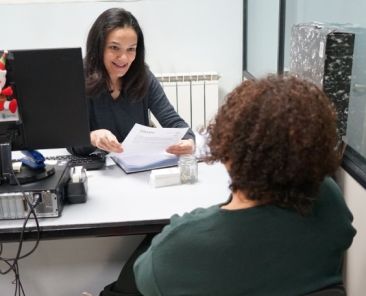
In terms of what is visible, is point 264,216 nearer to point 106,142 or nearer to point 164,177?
point 164,177

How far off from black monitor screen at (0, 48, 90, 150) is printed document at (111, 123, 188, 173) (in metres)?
0.24

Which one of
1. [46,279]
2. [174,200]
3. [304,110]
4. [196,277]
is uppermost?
[304,110]

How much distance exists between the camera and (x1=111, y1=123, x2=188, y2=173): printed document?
5.06 feet

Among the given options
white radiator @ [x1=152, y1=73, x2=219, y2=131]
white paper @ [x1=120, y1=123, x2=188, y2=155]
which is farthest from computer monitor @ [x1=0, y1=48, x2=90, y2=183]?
white radiator @ [x1=152, y1=73, x2=219, y2=131]

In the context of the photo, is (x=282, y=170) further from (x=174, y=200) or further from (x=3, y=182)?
(x=3, y=182)

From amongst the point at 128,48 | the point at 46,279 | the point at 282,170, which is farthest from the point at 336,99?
the point at 46,279

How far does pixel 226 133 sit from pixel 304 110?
5.5 inches

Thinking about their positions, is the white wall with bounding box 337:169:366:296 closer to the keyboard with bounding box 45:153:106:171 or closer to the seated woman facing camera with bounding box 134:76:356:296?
the seated woman facing camera with bounding box 134:76:356:296

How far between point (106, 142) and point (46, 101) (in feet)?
1.20

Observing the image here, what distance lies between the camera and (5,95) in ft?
4.10

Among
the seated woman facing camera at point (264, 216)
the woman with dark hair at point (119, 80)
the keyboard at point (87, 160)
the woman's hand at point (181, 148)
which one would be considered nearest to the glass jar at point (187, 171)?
the woman's hand at point (181, 148)

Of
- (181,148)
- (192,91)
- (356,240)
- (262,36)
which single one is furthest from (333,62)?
(192,91)

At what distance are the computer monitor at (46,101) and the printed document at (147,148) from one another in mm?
231

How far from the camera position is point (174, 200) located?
1.42 meters
